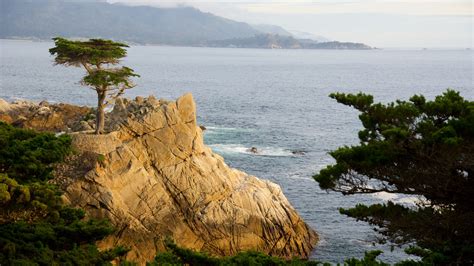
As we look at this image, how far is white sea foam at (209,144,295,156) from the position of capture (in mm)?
57188

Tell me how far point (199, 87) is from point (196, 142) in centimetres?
9199

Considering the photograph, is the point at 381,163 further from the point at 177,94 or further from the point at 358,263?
the point at 177,94

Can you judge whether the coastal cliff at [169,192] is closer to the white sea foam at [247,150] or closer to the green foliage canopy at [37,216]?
the green foliage canopy at [37,216]

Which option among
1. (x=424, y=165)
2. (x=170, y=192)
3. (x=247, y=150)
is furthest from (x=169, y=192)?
(x=247, y=150)

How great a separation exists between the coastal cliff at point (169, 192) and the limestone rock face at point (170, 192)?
0.17ft

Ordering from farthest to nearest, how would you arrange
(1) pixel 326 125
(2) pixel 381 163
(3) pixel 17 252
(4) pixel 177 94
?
(4) pixel 177 94 → (1) pixel 326 125 → (3) pixel 17 252 → (2) pixel 381 163

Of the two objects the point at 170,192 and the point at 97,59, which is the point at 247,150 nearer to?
the point at 97,59

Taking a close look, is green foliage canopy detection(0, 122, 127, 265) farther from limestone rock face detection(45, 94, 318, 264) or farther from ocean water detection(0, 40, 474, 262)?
ocean water detection(0, 40, 474, 262)

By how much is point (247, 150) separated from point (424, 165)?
1738 inches

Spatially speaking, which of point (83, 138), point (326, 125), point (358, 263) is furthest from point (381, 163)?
point (326, 125)

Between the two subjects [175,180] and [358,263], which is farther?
[175,180]

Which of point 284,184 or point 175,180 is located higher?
point 175,180

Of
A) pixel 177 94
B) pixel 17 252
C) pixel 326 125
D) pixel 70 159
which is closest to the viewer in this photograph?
pixel 17 252

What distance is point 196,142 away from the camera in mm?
34875
